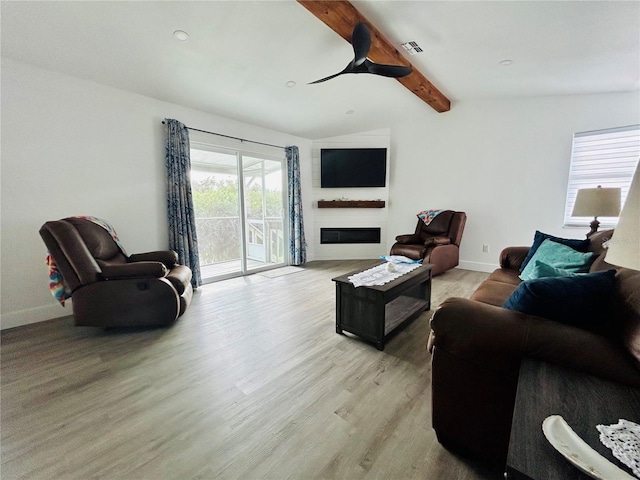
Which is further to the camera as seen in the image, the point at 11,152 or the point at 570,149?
the point at 570,149

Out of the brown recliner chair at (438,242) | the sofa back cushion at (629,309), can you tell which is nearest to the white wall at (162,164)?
the brown recliner chair at (438,242)

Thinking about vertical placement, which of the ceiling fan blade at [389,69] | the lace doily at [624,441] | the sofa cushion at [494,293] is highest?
the ceiling fan blade at [389,69]

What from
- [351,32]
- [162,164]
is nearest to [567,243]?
[351,32]

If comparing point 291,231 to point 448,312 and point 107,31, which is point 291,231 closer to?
point 107,31

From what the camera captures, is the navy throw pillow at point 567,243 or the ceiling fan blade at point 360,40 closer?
the ceiling fan blade at point 360,40

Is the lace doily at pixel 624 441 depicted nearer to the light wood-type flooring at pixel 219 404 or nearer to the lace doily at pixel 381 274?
the light wood-type flooring at pixel 219 404

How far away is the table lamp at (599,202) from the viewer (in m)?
2.63

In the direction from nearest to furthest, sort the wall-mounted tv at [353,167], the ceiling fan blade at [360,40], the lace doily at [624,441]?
the lace doily at [624,441] → the ceiling fan blade at [360,40] → the wall-mounted tv at [353,167]

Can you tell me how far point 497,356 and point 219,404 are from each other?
1.53m

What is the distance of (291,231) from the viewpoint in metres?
5.29

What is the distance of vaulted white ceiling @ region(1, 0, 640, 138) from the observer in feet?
7.13

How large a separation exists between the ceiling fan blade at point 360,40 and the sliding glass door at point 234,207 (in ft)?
8.71

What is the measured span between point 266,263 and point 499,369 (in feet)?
14.7

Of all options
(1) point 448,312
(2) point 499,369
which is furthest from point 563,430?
(1) point 448,312
